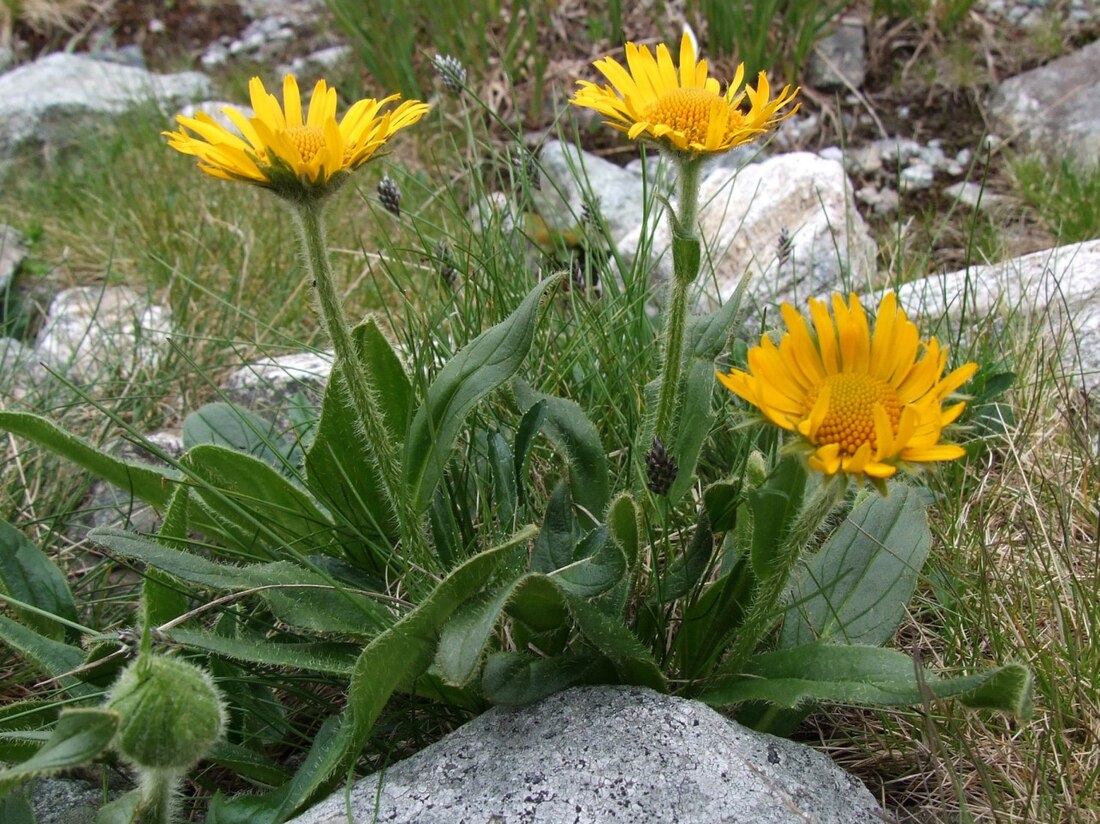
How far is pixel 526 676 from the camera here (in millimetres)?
1672

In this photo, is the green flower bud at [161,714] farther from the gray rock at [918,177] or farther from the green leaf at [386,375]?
the gray rock at [918,177]

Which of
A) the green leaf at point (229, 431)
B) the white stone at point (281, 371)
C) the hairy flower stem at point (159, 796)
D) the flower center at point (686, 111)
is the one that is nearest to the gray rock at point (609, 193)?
the white stone at point (281, 371)

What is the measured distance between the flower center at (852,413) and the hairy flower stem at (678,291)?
0.39 m

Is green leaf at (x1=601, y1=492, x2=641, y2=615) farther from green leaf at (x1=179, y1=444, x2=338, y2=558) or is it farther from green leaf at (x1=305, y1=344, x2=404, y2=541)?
green leaf at (x1=179, y1=444, x2=338, y2=558)

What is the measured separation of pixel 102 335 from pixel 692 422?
2088 millimetres

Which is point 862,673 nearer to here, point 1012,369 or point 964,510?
point 964,510

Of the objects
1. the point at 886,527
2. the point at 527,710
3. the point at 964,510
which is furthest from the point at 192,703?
the point at 964,510

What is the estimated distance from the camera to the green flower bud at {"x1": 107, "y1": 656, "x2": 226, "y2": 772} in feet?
4.60

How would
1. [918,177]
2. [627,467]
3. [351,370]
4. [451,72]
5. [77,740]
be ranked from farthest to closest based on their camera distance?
[918,177] < [451,72] < [627,467] < [351,370] < [77,740]

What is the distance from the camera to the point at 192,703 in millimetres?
1434

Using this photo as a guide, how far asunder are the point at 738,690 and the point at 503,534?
0.50 meters

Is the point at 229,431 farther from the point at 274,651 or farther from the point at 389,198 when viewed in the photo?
the point at 274,651

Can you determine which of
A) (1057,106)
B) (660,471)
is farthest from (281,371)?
(1057,106)

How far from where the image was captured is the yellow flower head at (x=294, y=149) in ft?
5.02
